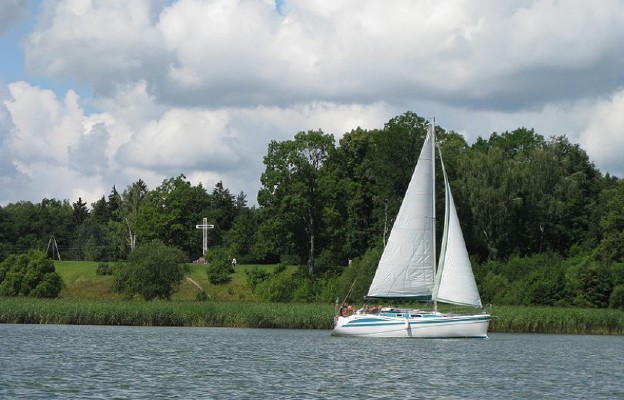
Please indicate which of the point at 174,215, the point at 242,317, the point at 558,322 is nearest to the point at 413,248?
the point at 558,322

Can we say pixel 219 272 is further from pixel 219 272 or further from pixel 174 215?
pixel 174 215

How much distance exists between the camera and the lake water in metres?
30.8

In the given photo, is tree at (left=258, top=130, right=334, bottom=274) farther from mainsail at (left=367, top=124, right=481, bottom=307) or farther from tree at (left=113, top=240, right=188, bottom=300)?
mainsail at (left=367, top=124, right=481, bottom=307)

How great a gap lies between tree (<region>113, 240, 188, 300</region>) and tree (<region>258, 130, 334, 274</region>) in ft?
44.6

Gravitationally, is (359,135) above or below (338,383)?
above

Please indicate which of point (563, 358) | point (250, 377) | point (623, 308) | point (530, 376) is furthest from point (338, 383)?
point (623, 308)

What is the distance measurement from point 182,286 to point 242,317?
3626 cm

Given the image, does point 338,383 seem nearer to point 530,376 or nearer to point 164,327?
point 530,376

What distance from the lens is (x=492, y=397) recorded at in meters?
30.6

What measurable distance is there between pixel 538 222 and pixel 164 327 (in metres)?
43.9

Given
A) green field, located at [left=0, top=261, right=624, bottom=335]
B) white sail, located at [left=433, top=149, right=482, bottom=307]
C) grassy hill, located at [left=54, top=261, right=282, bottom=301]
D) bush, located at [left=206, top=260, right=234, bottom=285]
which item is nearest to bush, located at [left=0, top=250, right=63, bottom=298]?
grassy hill, located at [left=54, top=261, right=282, bottom=301]

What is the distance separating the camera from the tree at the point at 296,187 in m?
A: 96.6

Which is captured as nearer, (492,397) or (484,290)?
(492,397)

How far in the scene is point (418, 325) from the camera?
55500 mm
